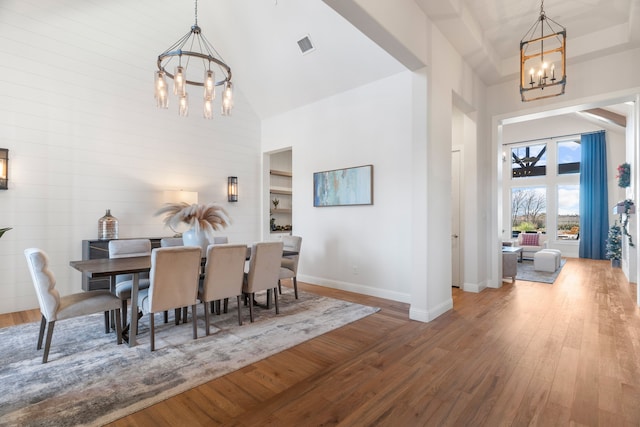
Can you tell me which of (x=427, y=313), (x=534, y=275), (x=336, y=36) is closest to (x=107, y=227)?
(x=336, y=36)

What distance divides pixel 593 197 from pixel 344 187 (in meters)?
8.14

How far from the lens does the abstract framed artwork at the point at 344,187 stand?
4.70 meters

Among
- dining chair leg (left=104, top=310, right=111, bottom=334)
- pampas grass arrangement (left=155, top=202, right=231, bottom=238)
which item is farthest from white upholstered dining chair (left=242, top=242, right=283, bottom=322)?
dining chair leg (left=104, top=310, right=111, bottom=334)

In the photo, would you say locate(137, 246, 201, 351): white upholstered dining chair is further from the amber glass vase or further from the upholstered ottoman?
the upholstered ottoman

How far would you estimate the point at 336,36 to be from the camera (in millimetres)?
4406

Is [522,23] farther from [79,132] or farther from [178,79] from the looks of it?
[79,132]

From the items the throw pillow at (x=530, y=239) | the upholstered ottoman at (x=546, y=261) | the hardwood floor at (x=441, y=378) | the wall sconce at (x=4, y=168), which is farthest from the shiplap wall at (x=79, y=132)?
the throw pillow at (x=530, y=239)

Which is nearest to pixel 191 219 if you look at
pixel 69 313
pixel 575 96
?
pixel 69 313

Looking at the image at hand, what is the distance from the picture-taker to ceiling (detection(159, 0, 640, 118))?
3586 mm

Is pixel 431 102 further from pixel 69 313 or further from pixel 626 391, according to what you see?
pixel 69 313

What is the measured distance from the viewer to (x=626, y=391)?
6.78 feet

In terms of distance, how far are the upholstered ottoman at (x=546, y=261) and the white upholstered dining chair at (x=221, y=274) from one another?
6.71 metres

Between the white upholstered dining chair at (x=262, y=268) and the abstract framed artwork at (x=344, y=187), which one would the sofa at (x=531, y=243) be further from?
the white upholstered dining chair at (x=262, y=268)

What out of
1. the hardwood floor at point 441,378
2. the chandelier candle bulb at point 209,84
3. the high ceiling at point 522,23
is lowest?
the hardwood floor at point 441,378
